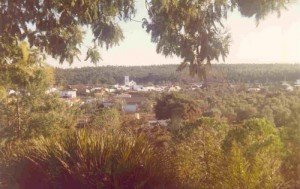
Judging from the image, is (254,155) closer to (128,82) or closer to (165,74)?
(165,74)

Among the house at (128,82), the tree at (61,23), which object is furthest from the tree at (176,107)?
the house at (128,82)

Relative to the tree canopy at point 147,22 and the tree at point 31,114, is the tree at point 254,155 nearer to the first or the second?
the tree canopy at point 147,22

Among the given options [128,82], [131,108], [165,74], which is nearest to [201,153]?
[131,108]

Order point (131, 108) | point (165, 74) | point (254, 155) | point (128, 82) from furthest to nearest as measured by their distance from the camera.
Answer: point (128, 82), point (165, 74), point (131, 108), point (254, 155)

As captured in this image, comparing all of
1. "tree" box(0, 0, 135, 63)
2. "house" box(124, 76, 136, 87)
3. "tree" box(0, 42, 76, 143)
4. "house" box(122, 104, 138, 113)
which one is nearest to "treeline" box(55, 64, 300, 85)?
"house" box(124, 76, 136, 87)

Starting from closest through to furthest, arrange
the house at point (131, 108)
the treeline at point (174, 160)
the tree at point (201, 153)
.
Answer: the treeline at point (174, 160)
the tree at point (201, 153)
the house at point (131, 108)
